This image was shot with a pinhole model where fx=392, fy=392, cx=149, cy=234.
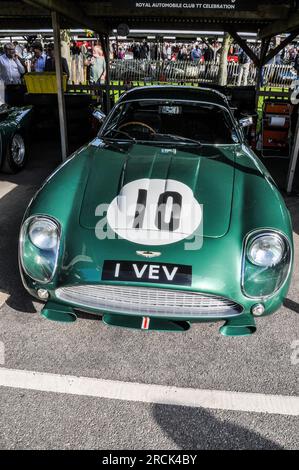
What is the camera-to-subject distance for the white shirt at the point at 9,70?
398 inches

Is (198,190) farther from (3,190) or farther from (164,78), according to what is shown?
(164,78)

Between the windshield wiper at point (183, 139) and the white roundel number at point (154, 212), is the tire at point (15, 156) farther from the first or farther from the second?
the white roundel number at point (154, 212)

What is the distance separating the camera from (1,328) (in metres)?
2.62

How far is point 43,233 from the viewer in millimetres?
2404

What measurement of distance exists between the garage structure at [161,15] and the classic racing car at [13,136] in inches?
23.5

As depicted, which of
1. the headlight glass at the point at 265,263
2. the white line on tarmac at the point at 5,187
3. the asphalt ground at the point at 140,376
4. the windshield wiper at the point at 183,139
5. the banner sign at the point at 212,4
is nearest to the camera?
the asphalt ground at the point at 140,376

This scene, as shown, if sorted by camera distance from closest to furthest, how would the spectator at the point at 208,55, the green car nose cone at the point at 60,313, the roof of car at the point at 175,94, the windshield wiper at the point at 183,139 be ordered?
the green car nose cone at the point at 60,313 → the windshield wiper at the point at 183,139 → the roof of car at the point at 175,94 → the spectator at the point at 208,55

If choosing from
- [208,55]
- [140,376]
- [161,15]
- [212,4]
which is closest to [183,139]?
[140,376]

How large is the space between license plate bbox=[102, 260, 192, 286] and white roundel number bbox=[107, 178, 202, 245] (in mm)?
163

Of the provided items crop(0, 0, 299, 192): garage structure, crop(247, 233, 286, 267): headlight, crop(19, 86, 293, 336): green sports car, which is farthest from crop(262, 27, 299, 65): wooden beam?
crop(247, 233, 286, 267): headlight

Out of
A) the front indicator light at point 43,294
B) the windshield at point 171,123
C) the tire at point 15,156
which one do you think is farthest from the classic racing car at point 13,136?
the front indicator light at point 43,294

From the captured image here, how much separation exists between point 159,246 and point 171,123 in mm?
1900

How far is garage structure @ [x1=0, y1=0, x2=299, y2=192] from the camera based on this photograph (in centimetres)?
548

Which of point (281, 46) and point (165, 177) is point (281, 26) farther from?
point (165, 177)
